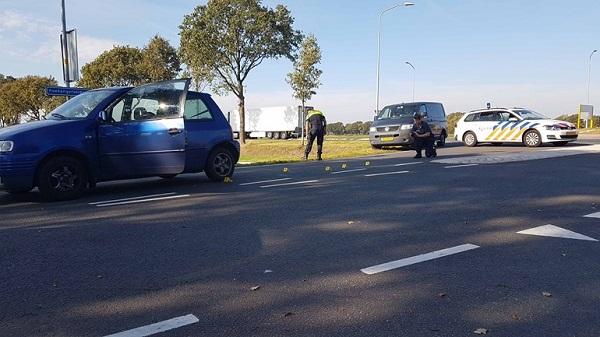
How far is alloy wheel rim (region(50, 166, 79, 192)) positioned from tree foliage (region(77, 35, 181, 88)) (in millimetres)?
34433

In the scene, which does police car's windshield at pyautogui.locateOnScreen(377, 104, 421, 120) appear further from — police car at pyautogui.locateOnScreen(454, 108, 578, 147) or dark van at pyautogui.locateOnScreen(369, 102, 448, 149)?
police car at pyautogui.locateOnScreen(454, 108, 578, 147)

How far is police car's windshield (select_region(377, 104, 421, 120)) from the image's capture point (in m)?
20.3

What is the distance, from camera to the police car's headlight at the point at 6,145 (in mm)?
7055

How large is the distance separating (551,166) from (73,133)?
10.3 meters

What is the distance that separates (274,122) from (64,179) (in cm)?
4770

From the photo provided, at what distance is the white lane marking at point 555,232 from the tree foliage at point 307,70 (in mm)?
32034

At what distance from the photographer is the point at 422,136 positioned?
586 inches

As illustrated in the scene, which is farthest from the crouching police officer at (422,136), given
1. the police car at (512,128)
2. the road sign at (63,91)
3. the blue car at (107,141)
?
the road sign at (63,91)

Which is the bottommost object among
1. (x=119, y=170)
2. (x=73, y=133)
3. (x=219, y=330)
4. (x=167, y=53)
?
(x=219, y=330)

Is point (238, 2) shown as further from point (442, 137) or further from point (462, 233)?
point (462, 233)

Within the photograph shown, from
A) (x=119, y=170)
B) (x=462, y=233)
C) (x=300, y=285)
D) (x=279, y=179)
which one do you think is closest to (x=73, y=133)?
(x=119, y=170)

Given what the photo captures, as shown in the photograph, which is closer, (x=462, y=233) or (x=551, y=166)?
(x=462, y=233)

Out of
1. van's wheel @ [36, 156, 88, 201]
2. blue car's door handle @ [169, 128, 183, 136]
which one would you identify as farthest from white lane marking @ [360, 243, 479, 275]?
van's wheel @ [36, 156, 88, 201]

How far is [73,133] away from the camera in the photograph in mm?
7656
